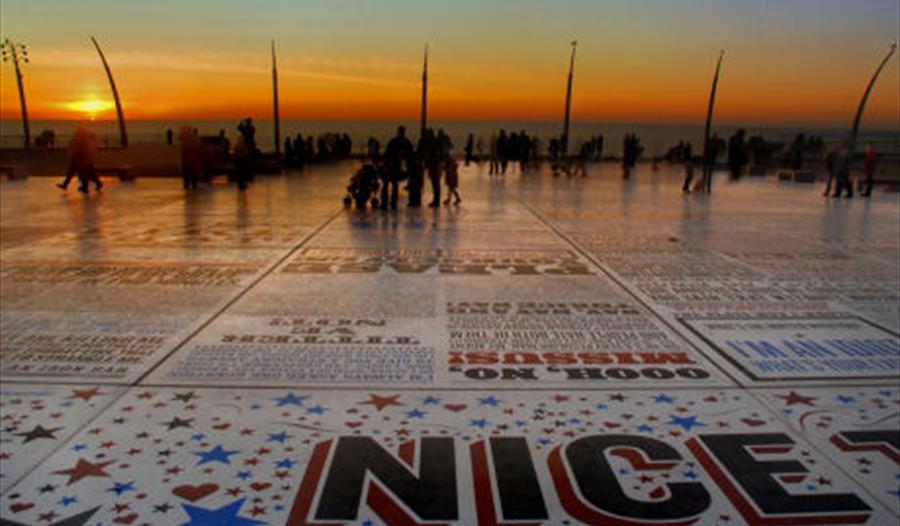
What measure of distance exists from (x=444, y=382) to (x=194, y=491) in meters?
2.03

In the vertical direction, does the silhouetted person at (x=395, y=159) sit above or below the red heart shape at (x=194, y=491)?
above

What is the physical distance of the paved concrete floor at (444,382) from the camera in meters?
3.75

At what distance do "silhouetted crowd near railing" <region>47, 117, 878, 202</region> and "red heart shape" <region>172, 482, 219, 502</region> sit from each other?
1181 centimetres

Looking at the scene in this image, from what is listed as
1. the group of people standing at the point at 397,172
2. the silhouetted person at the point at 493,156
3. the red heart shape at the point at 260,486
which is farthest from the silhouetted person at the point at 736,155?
the red heart shape at the point at 260,486

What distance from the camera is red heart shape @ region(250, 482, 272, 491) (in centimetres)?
379

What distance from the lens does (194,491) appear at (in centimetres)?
375

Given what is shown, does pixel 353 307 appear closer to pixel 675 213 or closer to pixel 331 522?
pixel 331 522

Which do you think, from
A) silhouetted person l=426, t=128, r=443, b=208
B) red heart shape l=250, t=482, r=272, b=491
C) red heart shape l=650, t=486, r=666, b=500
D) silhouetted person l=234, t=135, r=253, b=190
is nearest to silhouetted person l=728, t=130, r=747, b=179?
silhouetted person l=426, t=128, r=443, b=208

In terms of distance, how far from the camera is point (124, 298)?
25.0 feet

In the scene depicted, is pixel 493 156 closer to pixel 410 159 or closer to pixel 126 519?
pixel 410 159

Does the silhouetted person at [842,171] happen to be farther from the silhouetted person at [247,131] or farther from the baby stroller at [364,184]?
the silhouetted person at [247,131]

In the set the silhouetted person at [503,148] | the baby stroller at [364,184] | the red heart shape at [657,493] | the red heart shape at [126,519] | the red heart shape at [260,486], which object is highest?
the silhouetted person at [503,148]

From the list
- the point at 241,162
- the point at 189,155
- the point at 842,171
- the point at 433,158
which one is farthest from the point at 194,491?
the point at 842,171

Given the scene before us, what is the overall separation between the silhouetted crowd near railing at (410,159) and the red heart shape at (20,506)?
12.0 m
